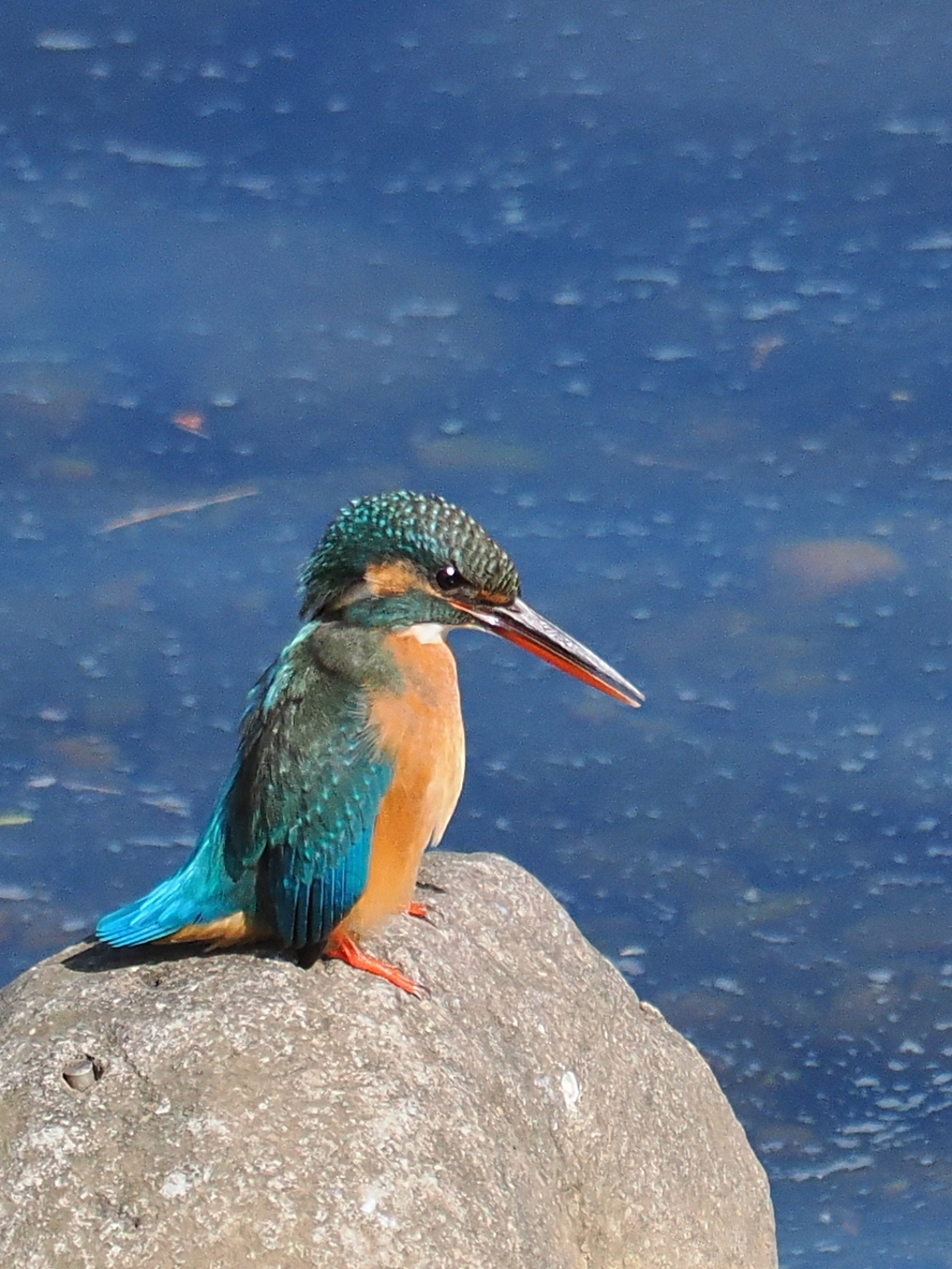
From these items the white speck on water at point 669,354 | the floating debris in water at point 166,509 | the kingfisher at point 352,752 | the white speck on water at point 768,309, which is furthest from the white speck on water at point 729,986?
the white speck on water at point 768,309

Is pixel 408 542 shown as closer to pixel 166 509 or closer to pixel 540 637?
pixel 540 637

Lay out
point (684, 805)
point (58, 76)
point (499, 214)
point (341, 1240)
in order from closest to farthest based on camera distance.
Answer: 1. point (341, 1240)
2. point (684, 805)
3. point (499, 214)
4. point (58, 76)

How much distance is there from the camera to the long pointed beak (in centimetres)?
382

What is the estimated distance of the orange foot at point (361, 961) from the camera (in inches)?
144

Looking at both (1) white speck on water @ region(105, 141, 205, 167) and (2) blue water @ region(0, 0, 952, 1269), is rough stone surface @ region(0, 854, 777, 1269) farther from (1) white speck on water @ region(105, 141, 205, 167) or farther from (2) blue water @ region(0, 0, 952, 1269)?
(1) white speck on water @ region(105, 141, 205, 167)

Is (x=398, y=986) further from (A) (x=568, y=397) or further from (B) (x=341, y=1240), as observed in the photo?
(A) (x=568, y=397)

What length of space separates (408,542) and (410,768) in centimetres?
41

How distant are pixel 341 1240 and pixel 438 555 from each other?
1.20m

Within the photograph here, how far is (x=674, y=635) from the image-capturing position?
6773 mm

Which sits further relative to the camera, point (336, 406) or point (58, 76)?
point (58, 76)

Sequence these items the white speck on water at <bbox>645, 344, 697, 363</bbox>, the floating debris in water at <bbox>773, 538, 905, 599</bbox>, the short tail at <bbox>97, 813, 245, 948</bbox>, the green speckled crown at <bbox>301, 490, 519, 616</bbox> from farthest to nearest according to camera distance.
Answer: the white speck on water at <bbox>645, 344, 697, 363</bbox> → the floating debris in water at <bbox>773, 538, 905, 599</bbox> → the green speckled crown at <bbox>301, 490, 519, 616</bbox> → the short tail at <bbox>97, 813, 245, 948</bbox>

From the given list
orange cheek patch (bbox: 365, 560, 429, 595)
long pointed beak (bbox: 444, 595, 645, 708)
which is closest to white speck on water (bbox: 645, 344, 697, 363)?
long pointed beak (bbox: 444, 595, 645, 708)

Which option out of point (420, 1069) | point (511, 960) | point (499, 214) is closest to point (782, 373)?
point (499, 214)

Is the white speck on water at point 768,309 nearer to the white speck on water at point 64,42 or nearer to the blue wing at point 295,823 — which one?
the white speck on water at point 64,42
